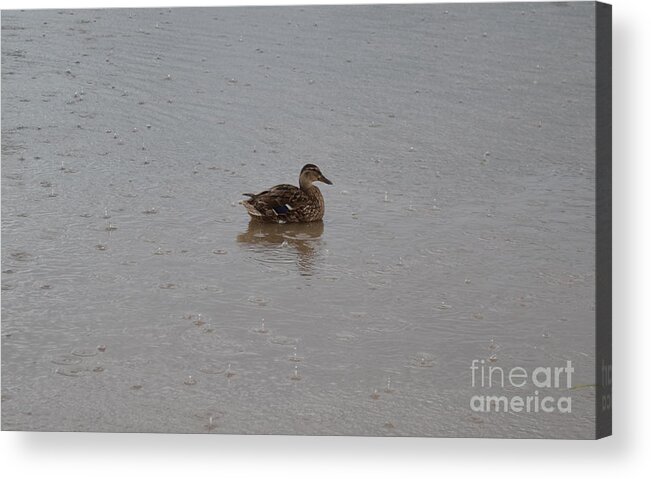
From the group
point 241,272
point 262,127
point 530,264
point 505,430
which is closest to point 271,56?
point 262,127

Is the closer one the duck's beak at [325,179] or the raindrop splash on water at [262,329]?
the raindrop splash on water at [262,329]

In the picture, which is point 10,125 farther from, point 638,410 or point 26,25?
point 638,410

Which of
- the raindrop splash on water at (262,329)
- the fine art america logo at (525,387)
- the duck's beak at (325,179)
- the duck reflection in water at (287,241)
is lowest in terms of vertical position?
the fine art america logo at (525,387)

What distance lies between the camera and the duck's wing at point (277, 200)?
5645mm

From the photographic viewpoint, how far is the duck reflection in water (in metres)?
5.64

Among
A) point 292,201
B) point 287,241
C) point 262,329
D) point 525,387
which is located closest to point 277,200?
point 292,201

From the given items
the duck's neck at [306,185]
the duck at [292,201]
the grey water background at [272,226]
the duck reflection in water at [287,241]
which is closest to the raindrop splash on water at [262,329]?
the grey water background at [272,226]

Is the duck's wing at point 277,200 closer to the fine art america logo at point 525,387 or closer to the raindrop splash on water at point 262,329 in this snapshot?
the raindrop splash on water at point 262,329

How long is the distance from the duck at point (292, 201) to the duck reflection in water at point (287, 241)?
35 mm

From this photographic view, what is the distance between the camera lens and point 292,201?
5.70 m

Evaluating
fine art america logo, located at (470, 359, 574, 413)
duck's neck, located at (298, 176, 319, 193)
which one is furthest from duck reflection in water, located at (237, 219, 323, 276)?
fine art america logo, located at (470, 359, 574, 413)

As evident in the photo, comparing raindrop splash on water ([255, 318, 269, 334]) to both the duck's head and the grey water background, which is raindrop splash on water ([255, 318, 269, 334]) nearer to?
the grey water background

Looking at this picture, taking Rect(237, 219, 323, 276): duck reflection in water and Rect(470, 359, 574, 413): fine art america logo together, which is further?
Rect(237, 219, 323, 276): duck reflection in water

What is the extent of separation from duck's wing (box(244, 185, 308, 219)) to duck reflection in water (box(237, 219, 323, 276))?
54mm
